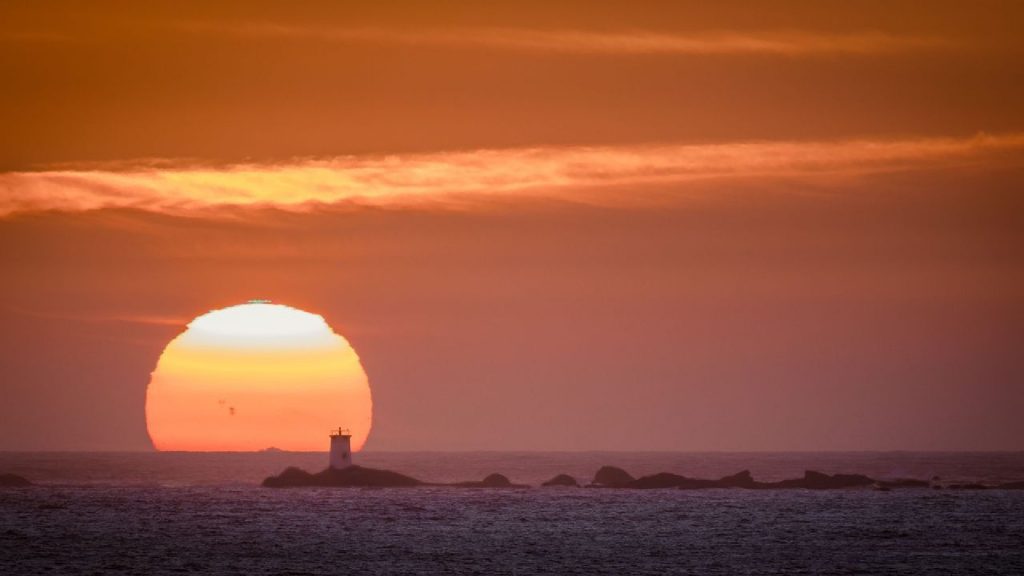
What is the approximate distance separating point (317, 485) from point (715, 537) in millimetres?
66699

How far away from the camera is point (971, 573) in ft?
242

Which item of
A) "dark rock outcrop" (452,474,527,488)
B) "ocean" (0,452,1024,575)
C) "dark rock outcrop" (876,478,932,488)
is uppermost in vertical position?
"dark rock outcrop" (876,478,932,488)

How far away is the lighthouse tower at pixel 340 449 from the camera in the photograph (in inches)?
5763

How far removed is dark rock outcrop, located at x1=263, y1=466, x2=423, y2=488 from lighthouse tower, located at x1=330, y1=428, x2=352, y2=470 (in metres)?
0.66

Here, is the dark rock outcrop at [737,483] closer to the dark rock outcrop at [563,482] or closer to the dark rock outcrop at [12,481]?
the dark rock outcrop at [563,482]

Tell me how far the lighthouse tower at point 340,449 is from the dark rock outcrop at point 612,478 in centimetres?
3143

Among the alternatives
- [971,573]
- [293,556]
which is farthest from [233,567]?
[971,573]

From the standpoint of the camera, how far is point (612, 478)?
167 m

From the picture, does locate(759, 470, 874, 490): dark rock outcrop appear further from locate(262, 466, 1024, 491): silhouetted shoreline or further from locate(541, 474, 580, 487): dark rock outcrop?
locate(541, 474, 580, 487): dark rock outcrop

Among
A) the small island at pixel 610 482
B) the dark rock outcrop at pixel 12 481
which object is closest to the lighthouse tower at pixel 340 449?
the small island at pixel 610 482

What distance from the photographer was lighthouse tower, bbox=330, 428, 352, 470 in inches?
5763

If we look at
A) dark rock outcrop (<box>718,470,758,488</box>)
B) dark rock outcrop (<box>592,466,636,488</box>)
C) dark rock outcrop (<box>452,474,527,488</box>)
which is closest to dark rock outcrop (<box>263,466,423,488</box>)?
dark rock outcrop (<box>452,474,527,488</box>)

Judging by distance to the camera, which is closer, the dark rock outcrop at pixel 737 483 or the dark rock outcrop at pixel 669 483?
the dark rock outcrop at pixel 669 483

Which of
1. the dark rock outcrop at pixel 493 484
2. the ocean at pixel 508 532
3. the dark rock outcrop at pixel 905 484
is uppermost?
the dark rock outcrop at pixel 905 484
